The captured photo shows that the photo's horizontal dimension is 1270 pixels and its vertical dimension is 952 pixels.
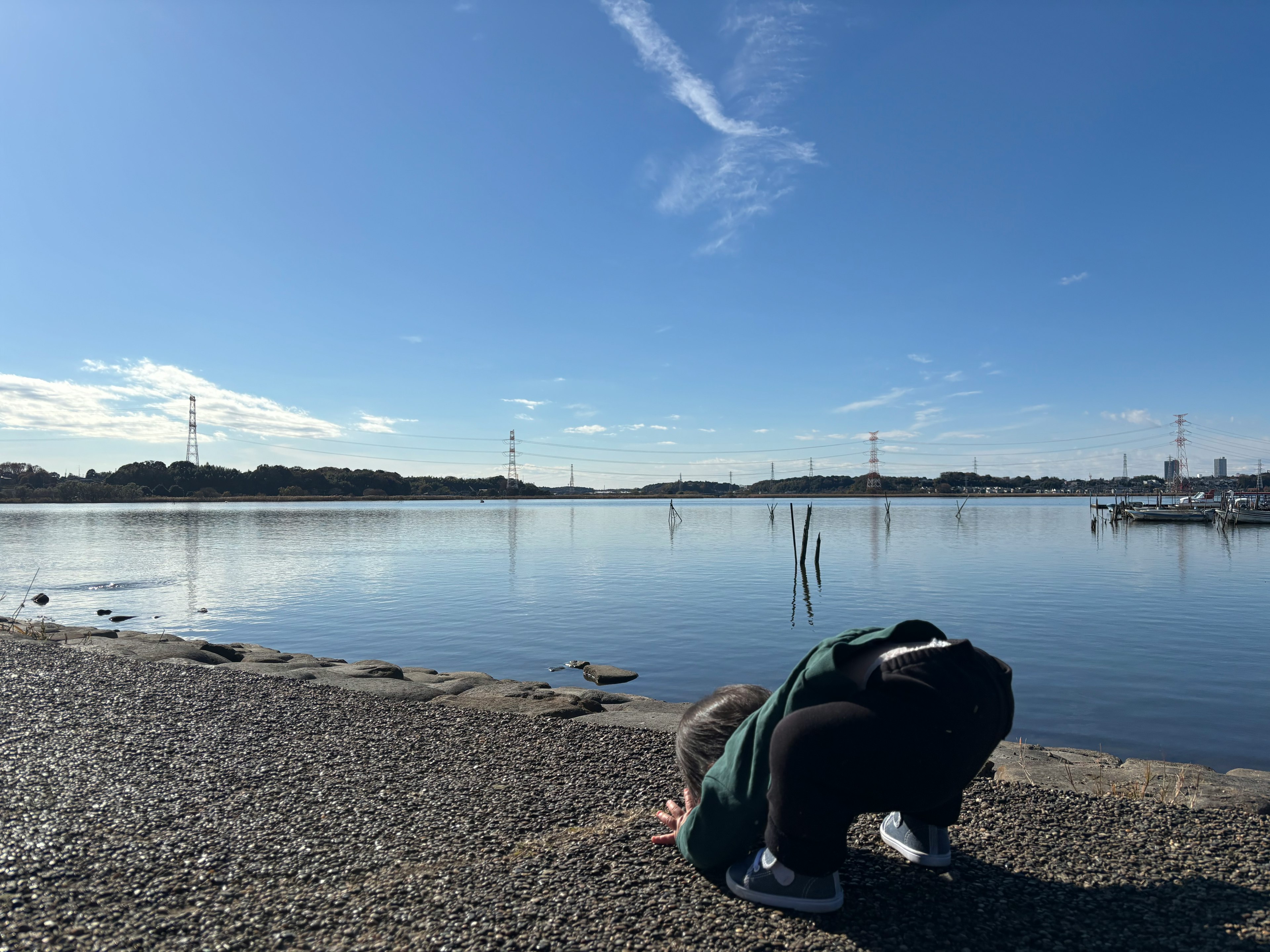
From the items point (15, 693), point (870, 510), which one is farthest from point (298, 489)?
point (15, 693)

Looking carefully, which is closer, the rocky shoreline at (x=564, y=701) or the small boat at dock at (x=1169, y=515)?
the rocky shoreline at (x=564, y=701)

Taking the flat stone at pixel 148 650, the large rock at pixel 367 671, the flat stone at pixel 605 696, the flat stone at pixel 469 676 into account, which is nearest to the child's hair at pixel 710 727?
the flat stone at pixel 605 696

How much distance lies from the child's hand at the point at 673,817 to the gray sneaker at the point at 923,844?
1268 mm

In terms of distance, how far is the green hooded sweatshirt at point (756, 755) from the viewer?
11.2 ft

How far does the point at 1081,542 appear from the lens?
56344mm

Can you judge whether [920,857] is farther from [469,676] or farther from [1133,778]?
[469,676]

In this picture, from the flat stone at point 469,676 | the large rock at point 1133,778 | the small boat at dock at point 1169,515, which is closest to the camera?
the large rock at point 1133,778

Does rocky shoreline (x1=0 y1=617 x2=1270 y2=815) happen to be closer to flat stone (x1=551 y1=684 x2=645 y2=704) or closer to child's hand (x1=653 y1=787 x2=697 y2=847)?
flat stone (x1=551 y1=684 x2=645 y2=704)

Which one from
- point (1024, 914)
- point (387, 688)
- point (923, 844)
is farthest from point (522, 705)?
point (1024, 914)

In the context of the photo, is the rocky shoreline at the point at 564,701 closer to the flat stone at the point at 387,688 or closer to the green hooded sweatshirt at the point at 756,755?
the flat stone at the point at 387,688

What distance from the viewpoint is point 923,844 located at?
429 centimetres

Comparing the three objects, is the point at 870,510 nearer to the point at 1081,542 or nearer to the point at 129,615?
the point at 1081,542

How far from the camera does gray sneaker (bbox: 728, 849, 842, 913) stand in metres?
3.69

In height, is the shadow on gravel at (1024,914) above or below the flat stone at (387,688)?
above
